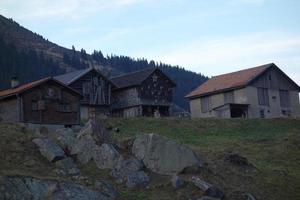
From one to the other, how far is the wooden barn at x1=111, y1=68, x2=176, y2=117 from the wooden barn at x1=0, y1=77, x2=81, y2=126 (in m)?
18.6

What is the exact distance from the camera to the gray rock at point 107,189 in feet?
62.2

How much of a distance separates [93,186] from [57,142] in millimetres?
5660

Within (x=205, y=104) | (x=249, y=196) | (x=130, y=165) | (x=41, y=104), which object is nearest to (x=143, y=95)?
(x=205, y=104)

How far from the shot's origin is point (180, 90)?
6959 inches

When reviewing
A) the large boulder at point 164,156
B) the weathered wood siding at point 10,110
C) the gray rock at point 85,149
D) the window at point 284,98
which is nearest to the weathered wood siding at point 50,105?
the weathered wood siding at point 10,110

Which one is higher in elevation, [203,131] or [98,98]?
[98,98]

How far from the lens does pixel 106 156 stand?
22.1 meters

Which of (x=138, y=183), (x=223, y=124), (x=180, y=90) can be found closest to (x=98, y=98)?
(x=223, y=124)

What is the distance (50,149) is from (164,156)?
5.26 metres

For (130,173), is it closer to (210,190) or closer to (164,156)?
(164,156)

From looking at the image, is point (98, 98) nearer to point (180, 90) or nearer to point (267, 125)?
point (267, 125)

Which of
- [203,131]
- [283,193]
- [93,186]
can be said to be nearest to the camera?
[93,186]

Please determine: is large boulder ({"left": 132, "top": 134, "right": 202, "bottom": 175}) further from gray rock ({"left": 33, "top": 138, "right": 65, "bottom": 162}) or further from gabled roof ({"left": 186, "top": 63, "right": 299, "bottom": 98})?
gabled roof ({"left": 186, "top": 63, "right": 299, "bottom": 98})

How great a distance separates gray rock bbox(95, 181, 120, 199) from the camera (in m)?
18.9
